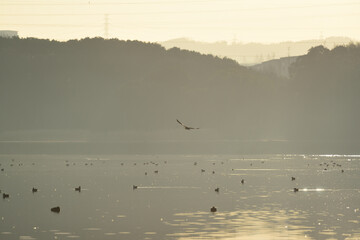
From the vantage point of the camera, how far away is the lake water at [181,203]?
55.9 meters

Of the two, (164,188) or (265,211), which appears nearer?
(265,211)

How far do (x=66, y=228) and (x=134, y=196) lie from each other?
23.8 meters

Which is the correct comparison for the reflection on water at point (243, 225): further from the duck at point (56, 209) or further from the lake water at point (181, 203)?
the duck at point (56, 209)

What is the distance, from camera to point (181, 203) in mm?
74188

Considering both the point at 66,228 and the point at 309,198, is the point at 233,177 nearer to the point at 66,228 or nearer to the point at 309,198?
the point at 309,198

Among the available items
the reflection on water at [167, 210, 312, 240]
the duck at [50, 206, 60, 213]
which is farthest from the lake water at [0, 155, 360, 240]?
the duck at [50, 206, 60, 213]

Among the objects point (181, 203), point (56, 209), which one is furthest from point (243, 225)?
point (181, 203)

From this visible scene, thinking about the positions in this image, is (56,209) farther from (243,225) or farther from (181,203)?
(243,225)

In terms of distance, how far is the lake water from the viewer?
5594cm

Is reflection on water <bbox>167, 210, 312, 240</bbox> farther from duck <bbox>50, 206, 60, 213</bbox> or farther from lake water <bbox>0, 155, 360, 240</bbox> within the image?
duck <bbox>50, 206, 60, 213</bbox>

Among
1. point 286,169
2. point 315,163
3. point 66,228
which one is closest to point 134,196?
point 66,228

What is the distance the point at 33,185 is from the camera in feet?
316

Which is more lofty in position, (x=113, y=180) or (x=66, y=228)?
(x=113, y=180)

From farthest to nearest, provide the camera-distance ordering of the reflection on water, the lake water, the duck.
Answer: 1. the duck
2. the lake water
3. the reflection on water
